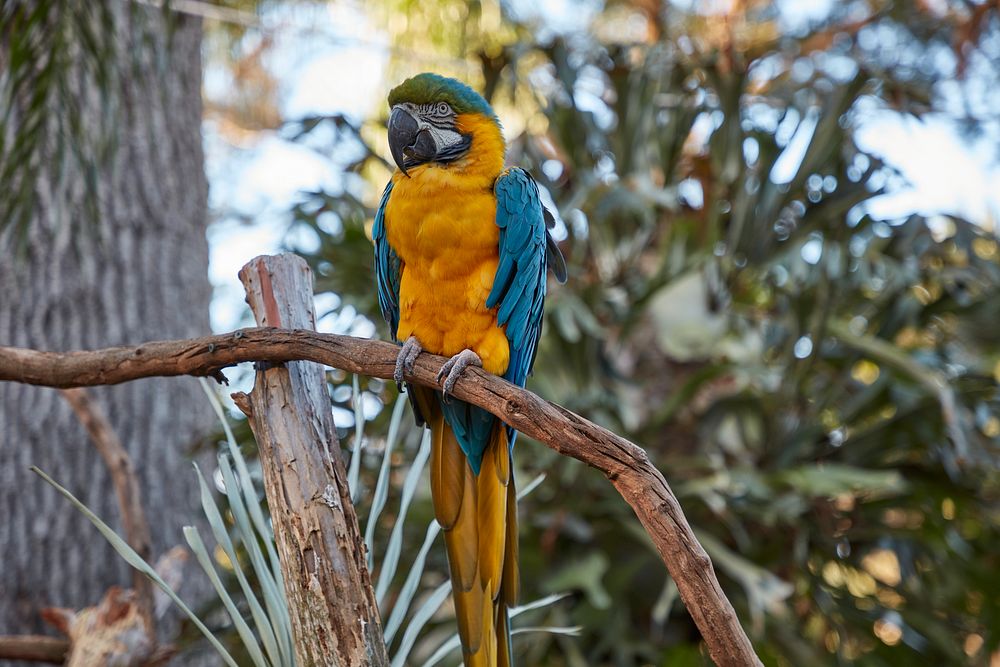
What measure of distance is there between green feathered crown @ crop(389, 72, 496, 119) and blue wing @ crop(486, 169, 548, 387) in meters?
0.11

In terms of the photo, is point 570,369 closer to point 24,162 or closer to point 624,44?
point 624,44

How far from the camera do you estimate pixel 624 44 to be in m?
2.41

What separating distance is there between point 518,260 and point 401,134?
231 millimetres

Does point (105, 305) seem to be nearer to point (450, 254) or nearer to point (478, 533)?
point (450, 254)

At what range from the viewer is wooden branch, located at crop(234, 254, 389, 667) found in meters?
0.93

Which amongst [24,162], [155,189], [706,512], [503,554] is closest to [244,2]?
[155,189]

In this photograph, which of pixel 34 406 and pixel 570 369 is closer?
pixel 34 406

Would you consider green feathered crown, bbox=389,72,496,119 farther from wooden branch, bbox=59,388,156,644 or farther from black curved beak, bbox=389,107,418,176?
wooden branch, bbox=59,388,156,644

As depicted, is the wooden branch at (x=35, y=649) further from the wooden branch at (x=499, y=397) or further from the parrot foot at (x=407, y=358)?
the parrot foot at (x=407, y=358)

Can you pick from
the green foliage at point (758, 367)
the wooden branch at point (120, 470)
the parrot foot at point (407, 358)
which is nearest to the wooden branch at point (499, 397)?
the parrot foot at point (407, 358)

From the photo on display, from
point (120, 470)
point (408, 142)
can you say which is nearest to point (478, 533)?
point (408, 142)

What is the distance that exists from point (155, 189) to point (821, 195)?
157cm

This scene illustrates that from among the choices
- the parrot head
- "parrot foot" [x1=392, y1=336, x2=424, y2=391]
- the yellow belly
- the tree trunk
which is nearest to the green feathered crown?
the parrot head

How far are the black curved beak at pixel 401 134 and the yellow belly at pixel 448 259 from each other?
0.12 ft
